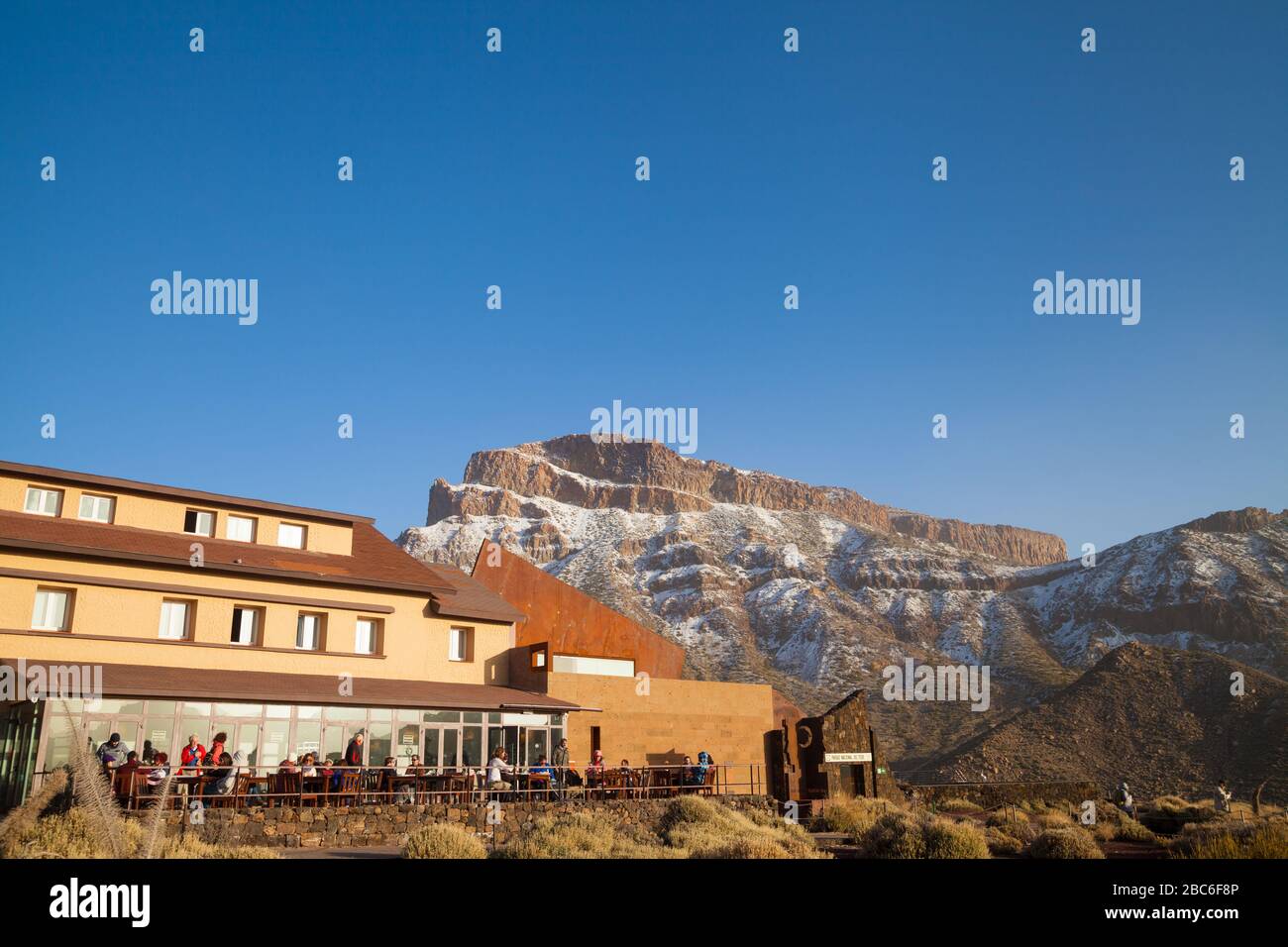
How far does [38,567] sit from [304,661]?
6656mm

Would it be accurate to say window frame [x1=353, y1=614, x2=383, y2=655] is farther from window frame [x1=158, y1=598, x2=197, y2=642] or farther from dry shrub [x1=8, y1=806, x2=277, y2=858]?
dry shrub [x1=8, y1=806, x2=277, y2=858]

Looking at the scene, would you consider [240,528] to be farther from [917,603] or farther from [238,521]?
[917,603]

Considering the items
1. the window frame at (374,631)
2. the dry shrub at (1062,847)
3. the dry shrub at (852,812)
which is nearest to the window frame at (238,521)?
the window frame at (374,631)

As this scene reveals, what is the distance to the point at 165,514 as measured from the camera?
27000mm

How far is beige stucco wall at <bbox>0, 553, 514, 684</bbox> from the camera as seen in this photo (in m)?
22.8

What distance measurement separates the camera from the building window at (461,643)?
3006 cm

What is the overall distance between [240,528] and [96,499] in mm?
3727

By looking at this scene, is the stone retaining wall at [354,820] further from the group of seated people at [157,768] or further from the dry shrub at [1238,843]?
the dry shrub at [1238,843]

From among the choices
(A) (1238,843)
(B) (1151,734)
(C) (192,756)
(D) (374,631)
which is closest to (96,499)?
(D) (374,631)

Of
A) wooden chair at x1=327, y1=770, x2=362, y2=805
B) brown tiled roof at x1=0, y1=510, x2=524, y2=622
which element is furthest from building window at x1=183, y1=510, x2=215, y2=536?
wooden chair at x1=327, y1=770, x2=362, y2=805

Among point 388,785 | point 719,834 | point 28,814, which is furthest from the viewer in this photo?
point 388,785

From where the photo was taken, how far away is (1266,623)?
3755 inches
